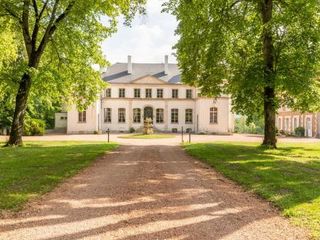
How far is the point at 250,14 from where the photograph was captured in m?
25.9

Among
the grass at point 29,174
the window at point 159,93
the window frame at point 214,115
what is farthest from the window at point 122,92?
the grass at point 29,174

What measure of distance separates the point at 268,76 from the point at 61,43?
38.6 feet

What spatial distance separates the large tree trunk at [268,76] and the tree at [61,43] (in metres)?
6.99

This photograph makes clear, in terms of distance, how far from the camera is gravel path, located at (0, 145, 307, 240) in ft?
21.8

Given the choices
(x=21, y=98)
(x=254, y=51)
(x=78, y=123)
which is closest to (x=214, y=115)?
(x=78, y=123)

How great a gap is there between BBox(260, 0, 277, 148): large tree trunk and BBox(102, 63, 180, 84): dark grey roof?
34.6 meters

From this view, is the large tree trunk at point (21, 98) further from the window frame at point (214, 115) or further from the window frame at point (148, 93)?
the window frame at point (148, 93)

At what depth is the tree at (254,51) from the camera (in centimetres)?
2073

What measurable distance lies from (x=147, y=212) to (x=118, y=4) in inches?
729

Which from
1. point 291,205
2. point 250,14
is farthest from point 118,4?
point 291,205

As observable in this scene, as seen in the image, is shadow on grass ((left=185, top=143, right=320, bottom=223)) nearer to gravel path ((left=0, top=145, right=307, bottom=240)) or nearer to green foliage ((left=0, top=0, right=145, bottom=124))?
gravel path ((left=0, top=145, right=307, bottom=240))

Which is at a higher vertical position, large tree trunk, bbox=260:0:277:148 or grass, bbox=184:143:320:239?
large tree trunk, bbox=260:0:277:148

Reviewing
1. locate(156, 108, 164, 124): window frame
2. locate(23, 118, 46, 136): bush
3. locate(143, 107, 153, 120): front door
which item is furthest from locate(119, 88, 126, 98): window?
locate(23, 118, 46, 136): bush

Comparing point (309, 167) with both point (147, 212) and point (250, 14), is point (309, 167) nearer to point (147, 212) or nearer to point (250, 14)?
point (147, 212)
